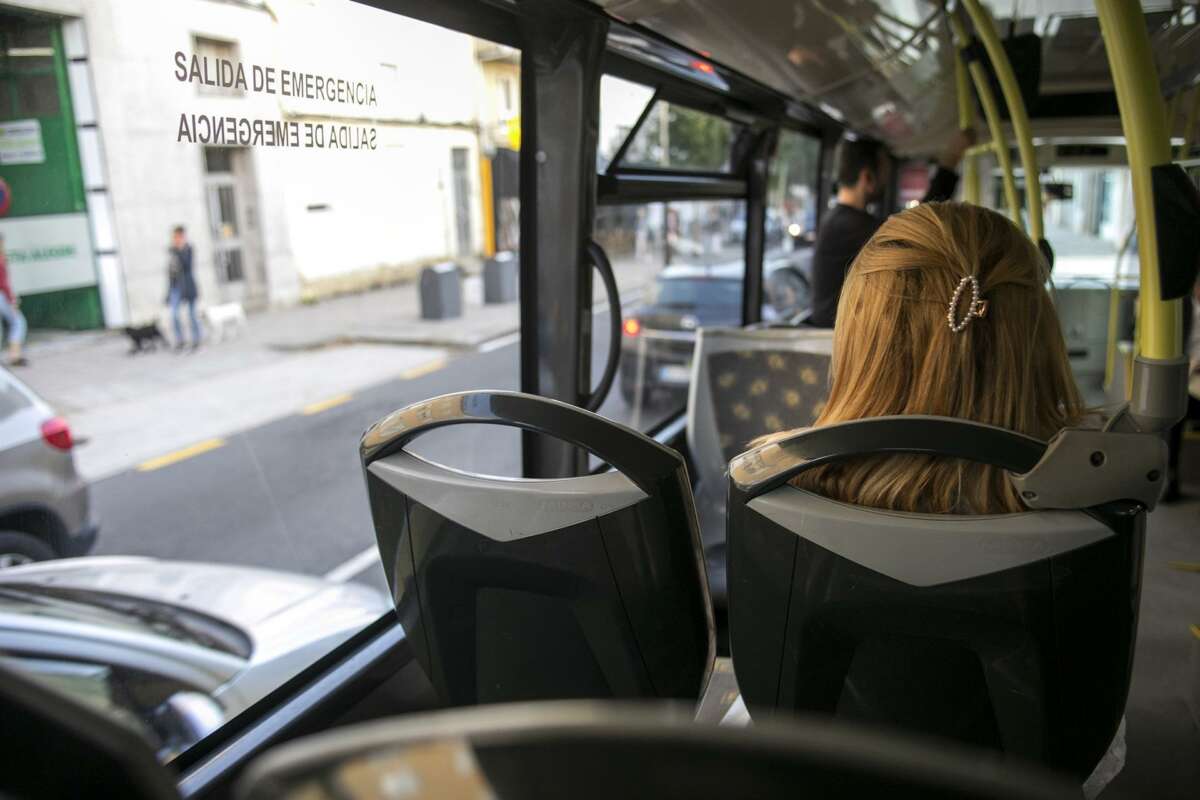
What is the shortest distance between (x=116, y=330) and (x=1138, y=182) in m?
2.37

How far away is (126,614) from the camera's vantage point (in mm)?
2506

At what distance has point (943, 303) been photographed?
132 centimetres

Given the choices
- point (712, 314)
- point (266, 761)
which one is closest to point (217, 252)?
point (266, 761)

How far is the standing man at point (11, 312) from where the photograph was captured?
2.01 metres

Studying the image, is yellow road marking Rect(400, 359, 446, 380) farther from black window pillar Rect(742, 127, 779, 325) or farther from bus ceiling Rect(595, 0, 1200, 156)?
bus ceiling Rect(595, 0, 1200, 156)

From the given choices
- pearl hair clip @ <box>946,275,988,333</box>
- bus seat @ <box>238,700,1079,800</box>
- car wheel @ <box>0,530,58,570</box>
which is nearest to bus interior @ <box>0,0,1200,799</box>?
bus seat @ <box>238,700,1079,800</box>

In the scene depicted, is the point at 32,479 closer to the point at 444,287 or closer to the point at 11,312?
the point at 11,312

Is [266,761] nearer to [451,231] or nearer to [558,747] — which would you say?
[558,747]

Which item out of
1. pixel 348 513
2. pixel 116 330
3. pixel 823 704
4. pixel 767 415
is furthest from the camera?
pixel 348 513

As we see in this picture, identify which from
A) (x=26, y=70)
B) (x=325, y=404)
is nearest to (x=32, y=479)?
(x=26, y=70)

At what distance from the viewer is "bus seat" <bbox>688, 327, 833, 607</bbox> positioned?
3.29 meters

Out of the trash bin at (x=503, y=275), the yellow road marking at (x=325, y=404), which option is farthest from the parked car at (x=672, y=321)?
the trash bin at (x=503, y=275)

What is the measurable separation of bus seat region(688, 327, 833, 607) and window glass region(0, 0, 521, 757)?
0.78 meters

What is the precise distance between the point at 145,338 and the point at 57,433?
553 millimetres
